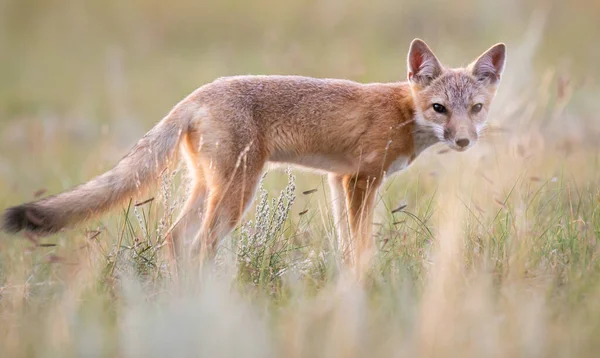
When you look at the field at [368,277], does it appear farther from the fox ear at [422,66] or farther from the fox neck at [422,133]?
the fox ear at [422,66]

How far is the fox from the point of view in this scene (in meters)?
5.82

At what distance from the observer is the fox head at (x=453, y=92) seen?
653 centimetres

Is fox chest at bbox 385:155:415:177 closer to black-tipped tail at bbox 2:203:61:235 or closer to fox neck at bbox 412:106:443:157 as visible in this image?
fox neck at bbox 412:106:443:157

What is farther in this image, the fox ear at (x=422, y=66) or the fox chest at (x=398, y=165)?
the fox ear at (x=422, y=66)

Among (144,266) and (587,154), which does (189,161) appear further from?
(587,154)

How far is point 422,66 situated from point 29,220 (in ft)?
11.5

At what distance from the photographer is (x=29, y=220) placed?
5.12m

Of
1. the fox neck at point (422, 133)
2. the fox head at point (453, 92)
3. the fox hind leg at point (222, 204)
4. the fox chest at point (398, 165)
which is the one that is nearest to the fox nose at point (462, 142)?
the fox head at point (453, 92)

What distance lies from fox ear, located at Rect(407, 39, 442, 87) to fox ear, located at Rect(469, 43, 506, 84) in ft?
1.09

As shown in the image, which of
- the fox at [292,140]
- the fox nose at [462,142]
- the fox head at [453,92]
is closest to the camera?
the fox at [292,140]

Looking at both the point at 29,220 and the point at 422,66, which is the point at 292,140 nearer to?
the point at 422,66

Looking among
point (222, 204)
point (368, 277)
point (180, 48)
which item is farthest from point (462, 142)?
point (180, 48)

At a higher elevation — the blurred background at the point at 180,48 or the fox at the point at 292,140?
the blurred background at the point at 180,48

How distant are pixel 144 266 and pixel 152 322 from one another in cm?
163
